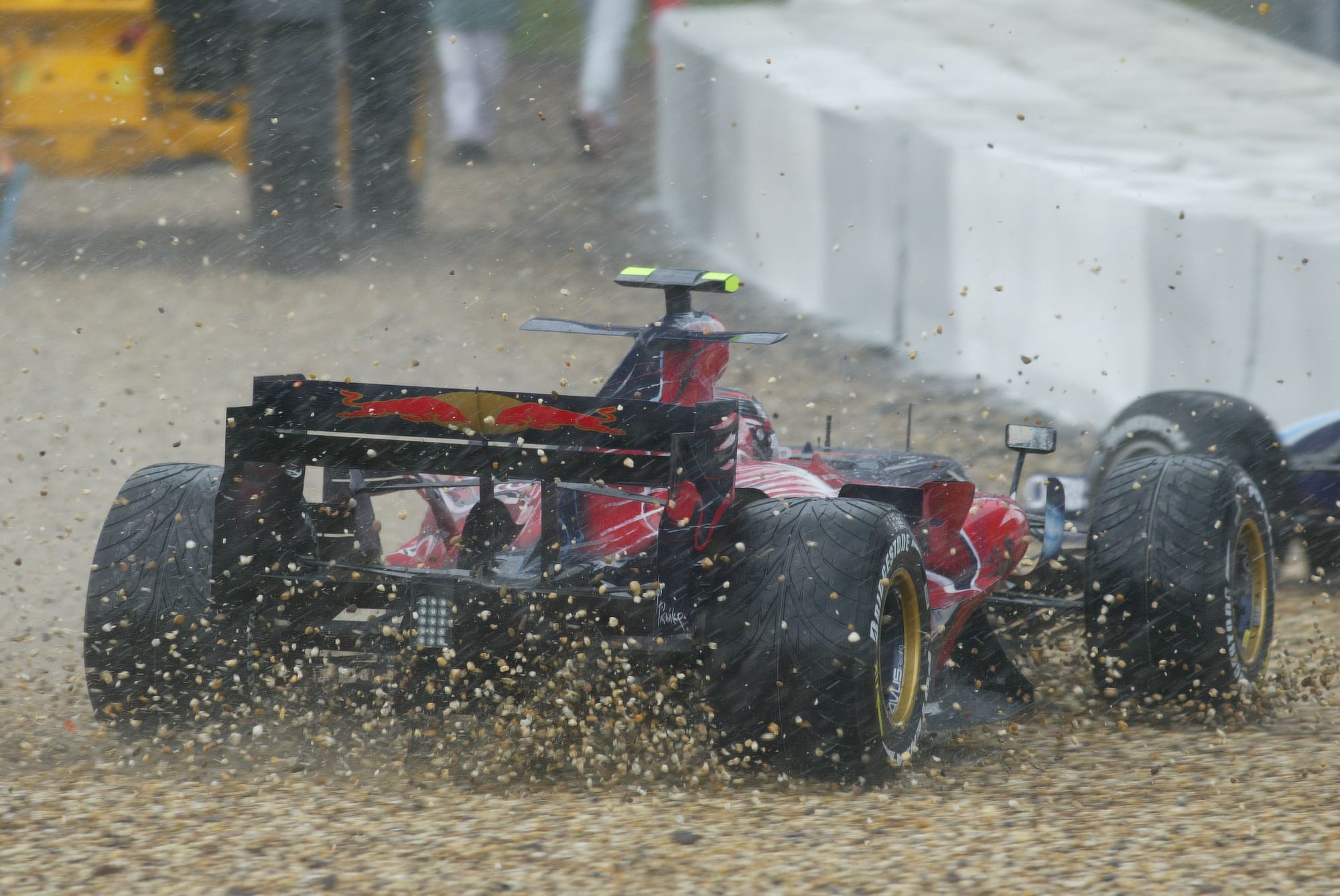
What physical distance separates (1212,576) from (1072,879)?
6.46ft

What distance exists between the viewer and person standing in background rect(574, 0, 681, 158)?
61.0 feet

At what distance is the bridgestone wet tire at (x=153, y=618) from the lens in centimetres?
480

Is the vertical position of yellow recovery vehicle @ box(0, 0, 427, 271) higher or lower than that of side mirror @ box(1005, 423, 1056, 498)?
higher

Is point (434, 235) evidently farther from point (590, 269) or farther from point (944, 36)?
point (944, 36)

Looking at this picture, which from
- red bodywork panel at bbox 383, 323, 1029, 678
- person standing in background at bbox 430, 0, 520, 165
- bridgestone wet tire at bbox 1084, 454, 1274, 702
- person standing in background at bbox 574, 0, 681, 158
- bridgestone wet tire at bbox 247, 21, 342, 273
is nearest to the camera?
red bodywork panel at bbox 383, 323, 1029, 678

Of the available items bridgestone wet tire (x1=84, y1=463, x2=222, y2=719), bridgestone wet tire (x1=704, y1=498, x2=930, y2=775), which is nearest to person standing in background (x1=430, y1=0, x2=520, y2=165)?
bridgestone wet tire (x1=84, y1=463, x2=222, y2=719)

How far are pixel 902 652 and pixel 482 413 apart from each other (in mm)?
1491

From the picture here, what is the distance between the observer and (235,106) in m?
14.8

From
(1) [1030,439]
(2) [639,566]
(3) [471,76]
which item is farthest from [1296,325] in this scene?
(3) [471,76]

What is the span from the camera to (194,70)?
1625 cm

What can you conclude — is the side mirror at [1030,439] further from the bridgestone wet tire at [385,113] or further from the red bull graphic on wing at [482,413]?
the bridgestone wet tire at [385,113]

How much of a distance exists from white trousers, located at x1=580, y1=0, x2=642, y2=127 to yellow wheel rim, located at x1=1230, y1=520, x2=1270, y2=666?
1357cm

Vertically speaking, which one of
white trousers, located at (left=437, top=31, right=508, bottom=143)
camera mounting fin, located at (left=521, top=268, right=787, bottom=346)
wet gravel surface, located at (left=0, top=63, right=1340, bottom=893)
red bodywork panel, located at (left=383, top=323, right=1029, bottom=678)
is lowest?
wet gravel surface, located at (left=0, top=63, right=1340, bottom=893)

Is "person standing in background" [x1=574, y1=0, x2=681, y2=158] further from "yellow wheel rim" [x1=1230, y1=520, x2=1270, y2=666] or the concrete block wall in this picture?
"yellow wheel rim" [x1=1230, y1=520, x2=1270, y2=666]
